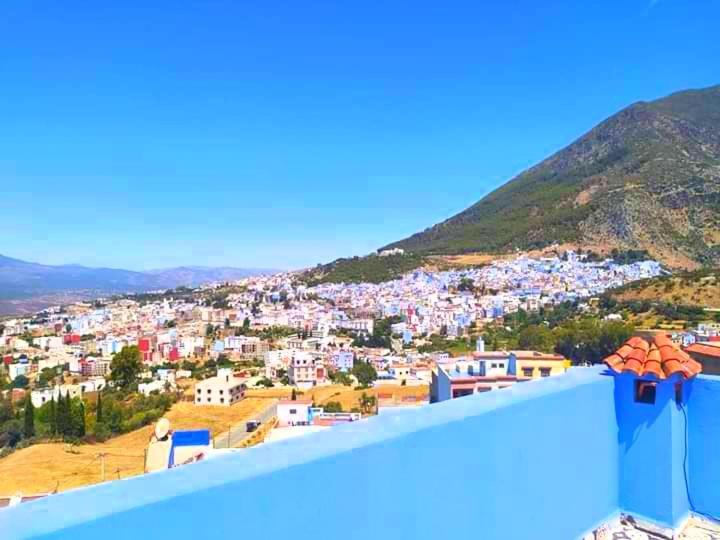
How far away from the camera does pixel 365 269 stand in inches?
3484

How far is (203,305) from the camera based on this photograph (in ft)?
272

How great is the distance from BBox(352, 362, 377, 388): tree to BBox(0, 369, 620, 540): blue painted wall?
102 feet

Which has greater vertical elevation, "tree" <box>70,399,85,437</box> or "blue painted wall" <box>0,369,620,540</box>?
"blue painted wall" <box>0,369,620,540</box>

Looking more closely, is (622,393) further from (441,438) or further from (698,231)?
(698,231)

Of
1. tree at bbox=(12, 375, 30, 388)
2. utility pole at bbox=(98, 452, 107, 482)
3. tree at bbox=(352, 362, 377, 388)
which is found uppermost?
tree at bbox=(352, 362, 377, 388)

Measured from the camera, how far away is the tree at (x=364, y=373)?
35256 mm

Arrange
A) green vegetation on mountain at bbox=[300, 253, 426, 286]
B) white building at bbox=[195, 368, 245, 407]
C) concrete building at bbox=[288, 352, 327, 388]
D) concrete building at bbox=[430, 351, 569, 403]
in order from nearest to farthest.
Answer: concrete building at bbox=[430, 351, 569, 403]
white building at bbox=[195, 368, 245, 407]
concrete building at bbox=[288, 352, 327, 388]
green vegetation on mountain at bbox=[300, 253, 426, 286]

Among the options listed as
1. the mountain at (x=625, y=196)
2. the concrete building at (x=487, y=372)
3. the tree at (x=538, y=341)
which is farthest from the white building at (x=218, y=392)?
the mountain at (x=625, y=196)

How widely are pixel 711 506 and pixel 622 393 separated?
0.65 metres

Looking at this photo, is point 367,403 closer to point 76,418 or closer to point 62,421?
point 76,418

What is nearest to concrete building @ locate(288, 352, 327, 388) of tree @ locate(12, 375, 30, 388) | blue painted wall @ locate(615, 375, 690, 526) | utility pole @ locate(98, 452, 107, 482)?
utility pole @ locate(98, 452, 107, 482)

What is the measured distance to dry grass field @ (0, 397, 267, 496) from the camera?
17.1 metres

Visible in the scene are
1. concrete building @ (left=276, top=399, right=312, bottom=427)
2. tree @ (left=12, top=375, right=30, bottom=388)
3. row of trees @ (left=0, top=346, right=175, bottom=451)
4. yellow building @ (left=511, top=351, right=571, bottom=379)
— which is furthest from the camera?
tree @ (left=12, top=375, right=30, bottom=388)

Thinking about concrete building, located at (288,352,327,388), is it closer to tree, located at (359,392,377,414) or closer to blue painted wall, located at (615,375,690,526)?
tree, located at (359,392,377,414)
